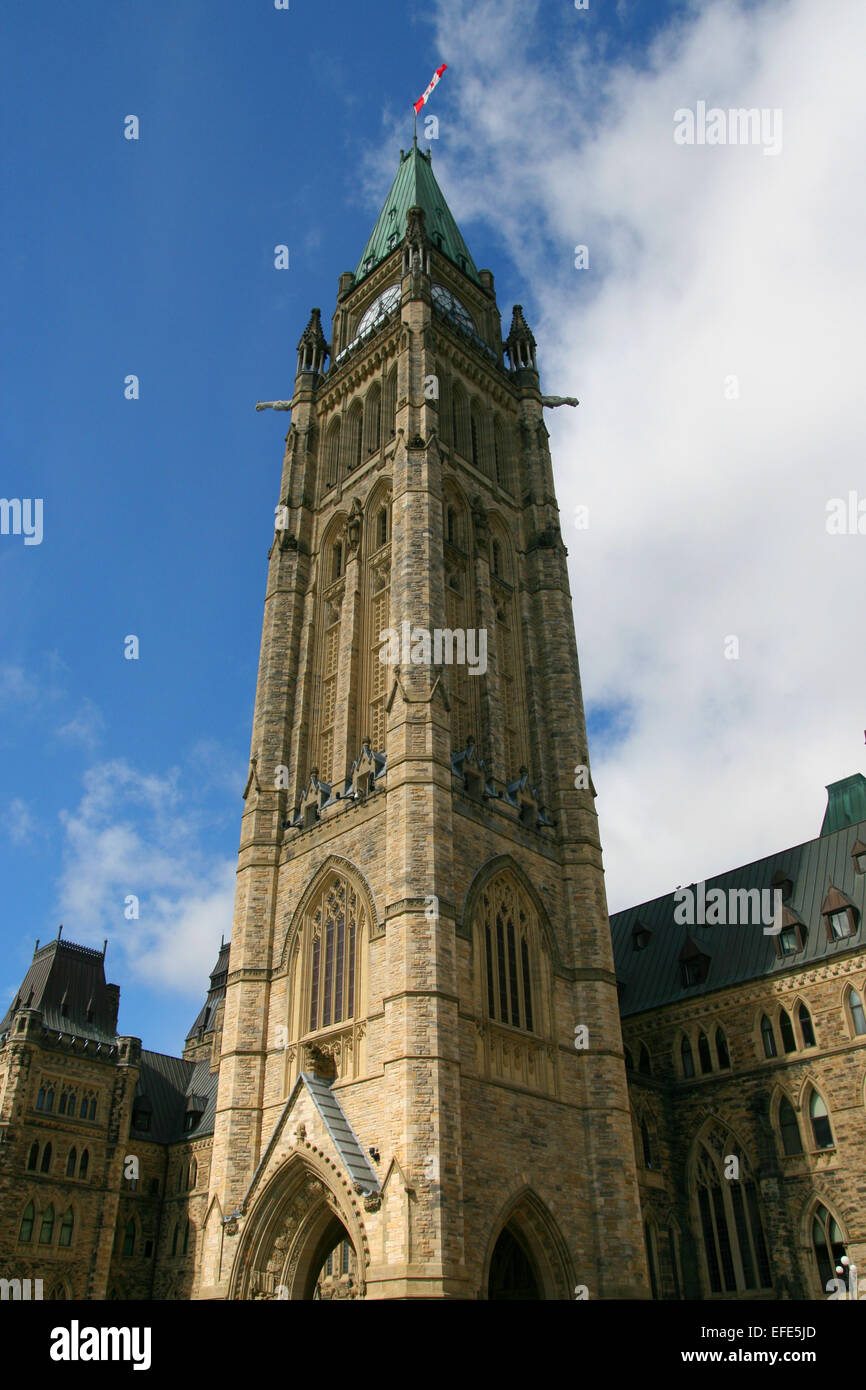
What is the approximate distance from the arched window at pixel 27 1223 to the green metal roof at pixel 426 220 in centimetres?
4123

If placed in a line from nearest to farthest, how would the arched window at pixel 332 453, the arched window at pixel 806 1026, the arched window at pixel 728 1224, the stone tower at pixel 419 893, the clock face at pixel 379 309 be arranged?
1. the stone tower at pixel 419 893
2. the arched window at pixel 728 1224
3. the arched window at pixel 806 1026
4. the arched window at pixel 332 453
5. the clock face at pixel 379 309

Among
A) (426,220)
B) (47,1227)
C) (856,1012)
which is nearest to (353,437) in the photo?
(426,220)

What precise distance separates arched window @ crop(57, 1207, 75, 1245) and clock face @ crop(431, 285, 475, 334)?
3874 cm

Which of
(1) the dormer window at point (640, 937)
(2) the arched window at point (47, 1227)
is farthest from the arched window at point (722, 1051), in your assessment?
(2) the arched window at point (47, 1227)

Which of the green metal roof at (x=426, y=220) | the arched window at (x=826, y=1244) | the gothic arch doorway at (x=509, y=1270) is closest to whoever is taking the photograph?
the gothic arch doorway at (x=509, y=1270)

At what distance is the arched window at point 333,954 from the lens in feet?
84.3

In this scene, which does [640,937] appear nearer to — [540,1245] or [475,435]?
[540,1245]

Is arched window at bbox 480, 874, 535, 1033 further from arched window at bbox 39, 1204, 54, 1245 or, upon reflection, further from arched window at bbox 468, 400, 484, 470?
arched window at bbox 39, 1204, 54, 1245

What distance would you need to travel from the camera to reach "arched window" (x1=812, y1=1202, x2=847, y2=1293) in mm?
28609

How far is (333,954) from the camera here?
1049 inches

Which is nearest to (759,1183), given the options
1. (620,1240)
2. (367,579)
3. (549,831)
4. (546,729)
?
(620,1240)

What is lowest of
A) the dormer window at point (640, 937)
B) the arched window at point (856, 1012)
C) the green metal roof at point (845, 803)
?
the arched window at point (856, 1012)

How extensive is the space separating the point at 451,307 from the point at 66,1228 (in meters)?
40.4

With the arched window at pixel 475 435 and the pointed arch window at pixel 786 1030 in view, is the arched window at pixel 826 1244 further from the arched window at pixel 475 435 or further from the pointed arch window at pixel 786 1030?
the arched window at pixel 475 435
